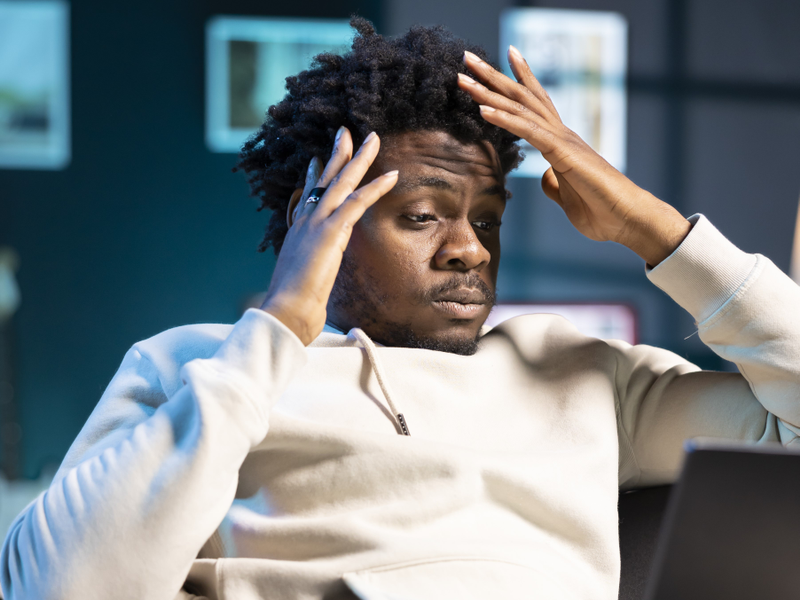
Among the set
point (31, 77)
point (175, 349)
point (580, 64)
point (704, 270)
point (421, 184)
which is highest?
point (580, 64)

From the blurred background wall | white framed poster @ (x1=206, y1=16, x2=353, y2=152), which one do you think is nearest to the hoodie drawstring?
the blurred background wall

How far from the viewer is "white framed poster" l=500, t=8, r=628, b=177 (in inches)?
111

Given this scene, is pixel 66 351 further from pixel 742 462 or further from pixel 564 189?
pixel 742 462

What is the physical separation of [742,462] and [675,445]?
46 cm

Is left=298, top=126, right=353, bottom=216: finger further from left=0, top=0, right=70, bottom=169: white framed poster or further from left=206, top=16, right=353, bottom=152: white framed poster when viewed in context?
left=0, top=0, right=70, bottom=169: white framed poster

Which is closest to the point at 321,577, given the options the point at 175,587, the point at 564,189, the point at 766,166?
the point at 175,587

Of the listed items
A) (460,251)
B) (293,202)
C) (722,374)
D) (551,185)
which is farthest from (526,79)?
(722,374)

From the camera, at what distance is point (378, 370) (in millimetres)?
969

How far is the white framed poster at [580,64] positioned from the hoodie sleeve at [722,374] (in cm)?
187

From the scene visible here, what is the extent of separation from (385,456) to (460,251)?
0.29 meters

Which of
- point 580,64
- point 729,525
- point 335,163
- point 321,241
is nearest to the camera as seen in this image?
point 729,525

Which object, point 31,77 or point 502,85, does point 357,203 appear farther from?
point 31,77

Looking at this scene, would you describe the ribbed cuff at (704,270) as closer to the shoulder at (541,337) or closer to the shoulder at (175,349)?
the shoulder at (541,337)

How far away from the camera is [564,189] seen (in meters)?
1.08
